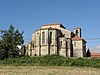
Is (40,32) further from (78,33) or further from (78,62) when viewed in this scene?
(78,62)

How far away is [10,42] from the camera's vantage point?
255ft

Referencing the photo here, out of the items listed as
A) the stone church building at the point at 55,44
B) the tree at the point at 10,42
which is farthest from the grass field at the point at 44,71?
the stone church building at the point at 55,44

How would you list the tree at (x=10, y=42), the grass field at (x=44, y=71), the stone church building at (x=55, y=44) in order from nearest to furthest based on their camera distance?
the grass field at (x=44, y=71) → the tree at (x=10, y=42) → the stone church building at (x=55, y=44)

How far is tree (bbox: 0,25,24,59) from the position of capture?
246 feet

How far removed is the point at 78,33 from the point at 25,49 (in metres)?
22.9

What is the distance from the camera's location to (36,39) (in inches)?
3565

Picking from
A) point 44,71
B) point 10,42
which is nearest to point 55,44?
point 10,42

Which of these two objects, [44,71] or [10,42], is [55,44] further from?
[44,71]

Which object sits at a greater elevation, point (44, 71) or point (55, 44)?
point (55, 44)

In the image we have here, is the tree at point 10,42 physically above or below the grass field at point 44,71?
above

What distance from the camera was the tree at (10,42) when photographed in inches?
2958

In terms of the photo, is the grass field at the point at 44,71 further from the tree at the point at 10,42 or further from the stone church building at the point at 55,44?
the stone church building at the point at 55,44

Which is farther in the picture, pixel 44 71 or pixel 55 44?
pixel 55 44

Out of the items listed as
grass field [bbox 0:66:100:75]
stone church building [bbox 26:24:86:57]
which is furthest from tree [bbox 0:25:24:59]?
grass field [bbox 0:66:100:75]
